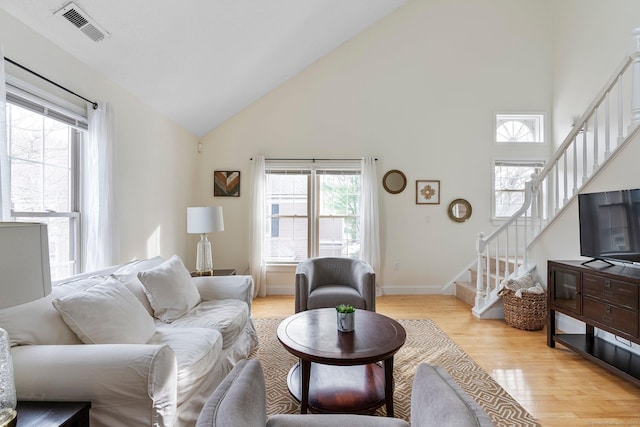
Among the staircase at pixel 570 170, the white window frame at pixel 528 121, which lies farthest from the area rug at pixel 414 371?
the white window frame at pixel 528 121

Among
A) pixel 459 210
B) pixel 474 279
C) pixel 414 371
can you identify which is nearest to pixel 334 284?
pixel 414 371

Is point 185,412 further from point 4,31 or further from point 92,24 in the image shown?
point 92,24

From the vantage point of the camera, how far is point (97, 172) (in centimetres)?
242

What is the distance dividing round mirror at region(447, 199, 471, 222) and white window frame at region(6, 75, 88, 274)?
448 cm

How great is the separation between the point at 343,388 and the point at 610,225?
2496mm

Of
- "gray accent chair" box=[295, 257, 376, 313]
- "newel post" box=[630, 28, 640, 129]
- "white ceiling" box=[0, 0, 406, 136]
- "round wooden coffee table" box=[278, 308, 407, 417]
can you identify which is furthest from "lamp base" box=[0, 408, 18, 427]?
"newel post" box=[630, 28, 640, 129]

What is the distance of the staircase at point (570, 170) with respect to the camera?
282cm

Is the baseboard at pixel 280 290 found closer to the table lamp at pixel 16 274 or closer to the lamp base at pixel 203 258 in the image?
the lamp base at pixel 203 258

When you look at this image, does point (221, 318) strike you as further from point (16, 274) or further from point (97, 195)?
point (16, 274)

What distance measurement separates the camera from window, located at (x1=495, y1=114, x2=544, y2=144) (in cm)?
484

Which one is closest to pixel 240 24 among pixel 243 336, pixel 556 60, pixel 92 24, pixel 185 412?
pixel 92 24

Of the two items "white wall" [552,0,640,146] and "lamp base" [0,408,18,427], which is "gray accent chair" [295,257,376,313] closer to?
"lamp base" [0,408,18,427]

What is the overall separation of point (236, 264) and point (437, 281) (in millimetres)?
3048

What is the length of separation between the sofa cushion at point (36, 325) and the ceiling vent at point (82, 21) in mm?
1654
